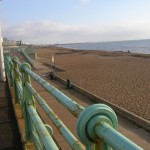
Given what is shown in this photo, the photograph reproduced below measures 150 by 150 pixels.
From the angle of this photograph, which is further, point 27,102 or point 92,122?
point 27,102

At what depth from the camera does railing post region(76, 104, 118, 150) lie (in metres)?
1.37

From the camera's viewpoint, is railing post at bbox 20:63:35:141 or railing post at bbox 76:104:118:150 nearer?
railing post at bbox 76:104:118:150

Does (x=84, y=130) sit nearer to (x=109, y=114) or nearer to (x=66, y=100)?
(x=109, y=114)

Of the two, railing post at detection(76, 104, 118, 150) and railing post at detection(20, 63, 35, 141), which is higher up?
railing post at detection(76, 104, 118, 150)

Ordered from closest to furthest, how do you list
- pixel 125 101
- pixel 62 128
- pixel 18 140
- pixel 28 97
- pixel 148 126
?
1. pixel 62 128
2. pixel 28 97
3. pixel 18 140
4. pixel 148 126
5. pixel 125 101

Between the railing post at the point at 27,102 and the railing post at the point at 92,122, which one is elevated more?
the railing post at the point at 92,122

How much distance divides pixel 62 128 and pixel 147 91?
33.0 ft

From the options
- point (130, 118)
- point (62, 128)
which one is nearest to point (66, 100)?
point (62, 128)

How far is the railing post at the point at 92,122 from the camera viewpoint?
137 cm

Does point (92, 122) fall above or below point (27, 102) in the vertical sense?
above

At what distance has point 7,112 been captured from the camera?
744cm

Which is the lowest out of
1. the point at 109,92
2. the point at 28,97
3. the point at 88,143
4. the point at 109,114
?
the point at 109,92

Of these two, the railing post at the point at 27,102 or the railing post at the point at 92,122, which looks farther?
the railing post at the point at 27,102

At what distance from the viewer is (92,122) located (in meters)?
1.39
